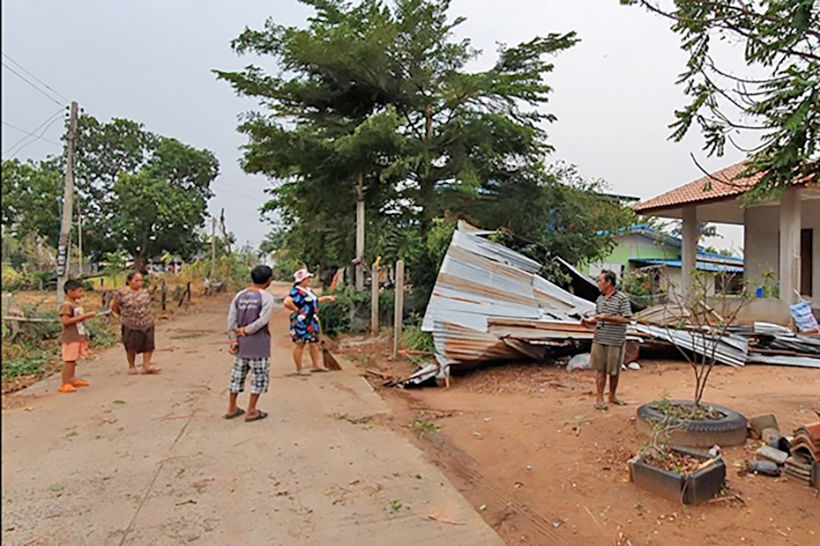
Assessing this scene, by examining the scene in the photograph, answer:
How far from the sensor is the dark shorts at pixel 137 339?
23.8 ft

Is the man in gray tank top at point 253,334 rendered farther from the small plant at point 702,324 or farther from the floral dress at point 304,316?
the small plant at point 702,324

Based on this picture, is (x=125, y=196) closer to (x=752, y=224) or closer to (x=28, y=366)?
(x=28, y=366)

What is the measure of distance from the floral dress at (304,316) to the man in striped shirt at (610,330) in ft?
12.3

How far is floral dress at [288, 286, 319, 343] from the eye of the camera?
24.0 feet

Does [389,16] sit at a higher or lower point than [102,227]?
higher

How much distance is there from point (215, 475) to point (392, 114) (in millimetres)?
8467

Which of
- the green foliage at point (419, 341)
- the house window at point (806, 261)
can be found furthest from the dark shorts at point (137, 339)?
the house window at point (806, 261)

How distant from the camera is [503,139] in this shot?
12609 millimetres

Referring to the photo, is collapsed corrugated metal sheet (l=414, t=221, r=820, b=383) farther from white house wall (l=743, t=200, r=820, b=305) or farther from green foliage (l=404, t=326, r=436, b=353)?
white house wall (l=743, t=200, r=820, b=305)

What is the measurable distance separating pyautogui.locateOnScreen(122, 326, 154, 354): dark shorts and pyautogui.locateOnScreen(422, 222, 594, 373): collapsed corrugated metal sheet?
12.9 feet

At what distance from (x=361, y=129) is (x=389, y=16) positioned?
3158 millimetres

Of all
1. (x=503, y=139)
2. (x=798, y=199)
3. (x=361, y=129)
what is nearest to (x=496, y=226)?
(x=503, y=139)

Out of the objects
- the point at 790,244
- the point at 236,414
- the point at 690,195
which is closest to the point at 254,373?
the point at 236,414

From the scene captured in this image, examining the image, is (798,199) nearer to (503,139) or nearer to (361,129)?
(503,139)
